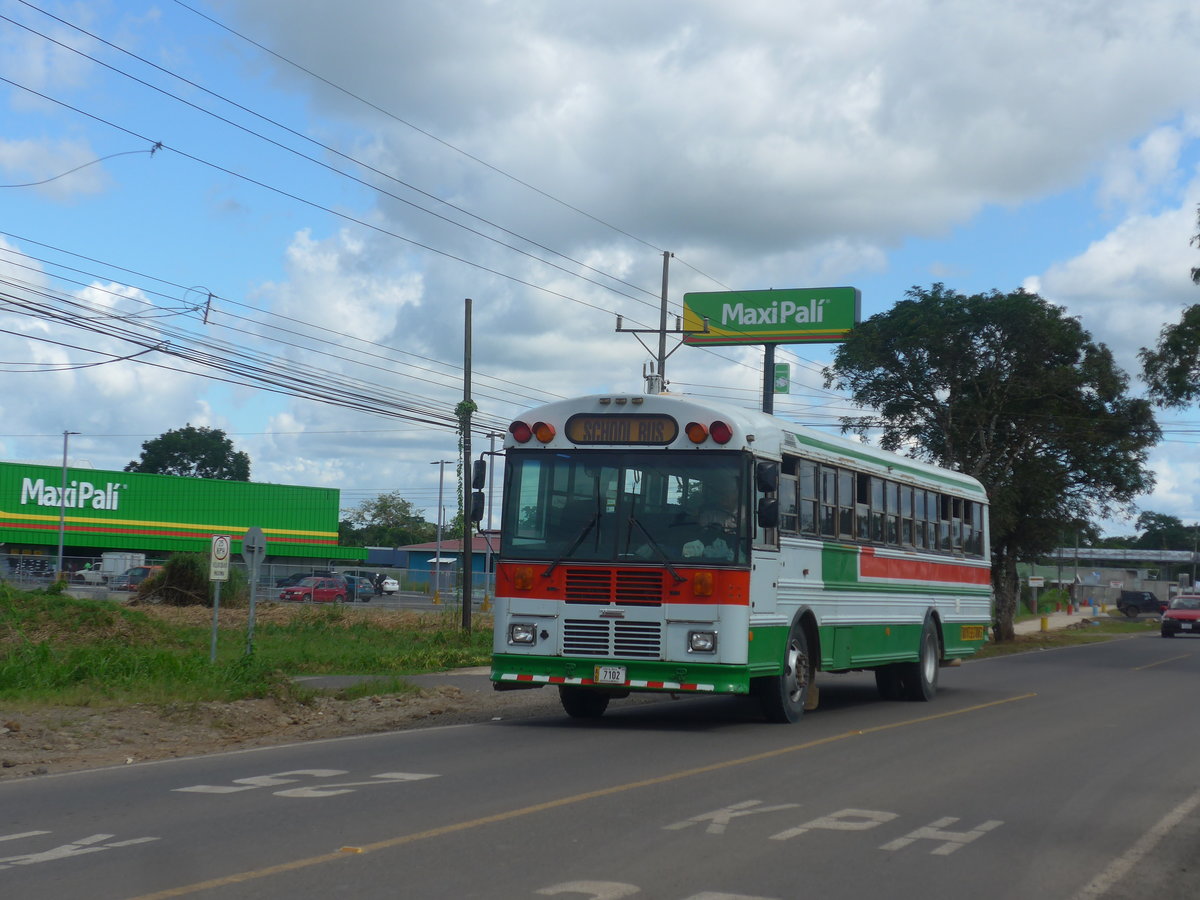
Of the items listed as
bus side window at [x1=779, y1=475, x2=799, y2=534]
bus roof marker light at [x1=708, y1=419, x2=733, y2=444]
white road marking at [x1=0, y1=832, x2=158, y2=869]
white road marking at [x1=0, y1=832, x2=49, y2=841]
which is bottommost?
white road marking at [x1=0, y1=832, x2=49, y2=841]

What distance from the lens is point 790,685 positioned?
15227 millimetres

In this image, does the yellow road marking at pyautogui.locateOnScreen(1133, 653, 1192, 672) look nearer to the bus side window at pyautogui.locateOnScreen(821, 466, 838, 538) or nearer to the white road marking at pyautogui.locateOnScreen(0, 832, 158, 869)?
the bus side window at pyautogui.locateOnScreen(821, 466, 838, 538)

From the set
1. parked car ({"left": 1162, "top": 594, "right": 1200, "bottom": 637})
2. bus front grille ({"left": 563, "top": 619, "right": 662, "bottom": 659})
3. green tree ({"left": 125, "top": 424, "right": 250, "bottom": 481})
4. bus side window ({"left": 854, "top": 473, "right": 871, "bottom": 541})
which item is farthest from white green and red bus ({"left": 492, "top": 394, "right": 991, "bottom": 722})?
green tree ({"left": 125, "top": 424, "right": 250, "bottom": 481})

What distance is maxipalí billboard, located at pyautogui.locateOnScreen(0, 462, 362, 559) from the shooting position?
7081 centimetres

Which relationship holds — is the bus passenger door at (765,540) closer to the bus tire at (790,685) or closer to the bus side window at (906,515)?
the bus tire at (790,685)

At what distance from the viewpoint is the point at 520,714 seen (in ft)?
54.1

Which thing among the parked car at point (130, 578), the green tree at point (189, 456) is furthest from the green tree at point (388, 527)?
the parked car at point (130, 578)

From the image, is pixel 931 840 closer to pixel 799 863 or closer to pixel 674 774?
pixel 799 863

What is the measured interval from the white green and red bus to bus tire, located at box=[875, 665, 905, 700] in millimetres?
4388

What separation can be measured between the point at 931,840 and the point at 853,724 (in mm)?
7197

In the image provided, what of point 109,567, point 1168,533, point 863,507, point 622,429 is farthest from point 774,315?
point 1168,533

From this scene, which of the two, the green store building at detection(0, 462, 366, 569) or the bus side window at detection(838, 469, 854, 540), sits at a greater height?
the green store building at detection(0, 462, 366, 569)

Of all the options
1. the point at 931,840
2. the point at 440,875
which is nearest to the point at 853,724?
the point at 931,840

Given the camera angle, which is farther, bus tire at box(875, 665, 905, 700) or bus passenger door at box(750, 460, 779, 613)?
bus tire at box(875, 665, 905, 700)
